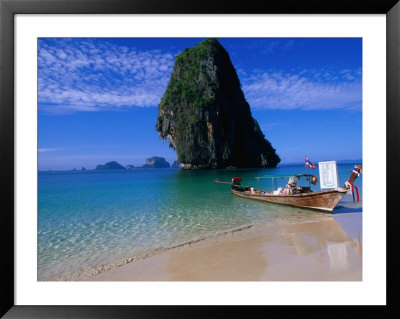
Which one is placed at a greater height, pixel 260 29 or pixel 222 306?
pixel 260 29

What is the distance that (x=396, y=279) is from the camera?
2.46 metres

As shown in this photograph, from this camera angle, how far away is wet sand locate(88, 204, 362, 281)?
10.9ft

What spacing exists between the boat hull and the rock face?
117 feet

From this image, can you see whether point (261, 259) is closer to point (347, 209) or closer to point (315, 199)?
point (315, 199)

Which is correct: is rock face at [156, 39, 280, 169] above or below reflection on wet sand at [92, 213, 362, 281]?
above

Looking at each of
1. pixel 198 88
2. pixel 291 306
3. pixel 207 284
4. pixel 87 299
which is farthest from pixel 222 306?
pixel 198 88

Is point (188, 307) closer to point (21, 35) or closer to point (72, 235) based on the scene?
point (21, 35)

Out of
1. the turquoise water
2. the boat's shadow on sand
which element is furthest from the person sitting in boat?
the boat's shadow on sand

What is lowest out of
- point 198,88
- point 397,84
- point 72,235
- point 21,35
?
point 72,235

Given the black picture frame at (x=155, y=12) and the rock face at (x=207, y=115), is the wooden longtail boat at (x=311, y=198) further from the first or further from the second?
the rock face at (x=207, y=115)

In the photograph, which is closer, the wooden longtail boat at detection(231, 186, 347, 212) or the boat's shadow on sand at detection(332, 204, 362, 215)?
Answer: the wooden longtail boat at detection(231, 186, 347, 212)

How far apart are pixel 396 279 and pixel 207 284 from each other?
2.03m

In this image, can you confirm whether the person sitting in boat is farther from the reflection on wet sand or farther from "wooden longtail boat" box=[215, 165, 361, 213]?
the reflection on wet sand

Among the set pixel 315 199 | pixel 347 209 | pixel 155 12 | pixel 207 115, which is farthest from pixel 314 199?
pixel 207 115
